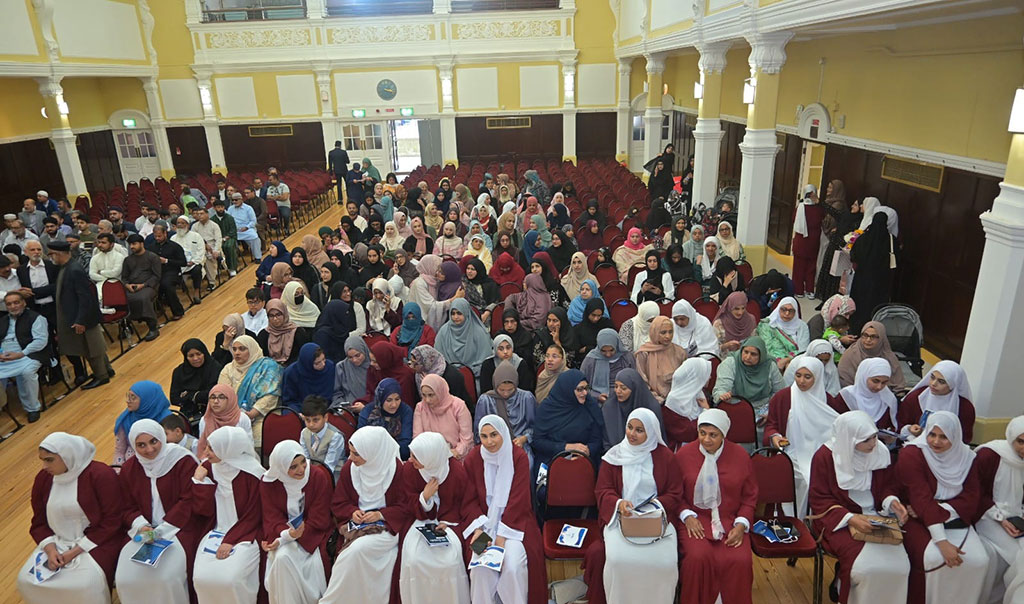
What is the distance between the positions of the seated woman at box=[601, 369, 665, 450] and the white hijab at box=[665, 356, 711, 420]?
0.38 meters

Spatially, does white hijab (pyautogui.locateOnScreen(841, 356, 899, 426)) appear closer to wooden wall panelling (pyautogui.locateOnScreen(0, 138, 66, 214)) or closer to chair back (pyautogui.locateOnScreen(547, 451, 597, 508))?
chair back (pyautogui.locateOnScreen(547, 451, 597, 508))

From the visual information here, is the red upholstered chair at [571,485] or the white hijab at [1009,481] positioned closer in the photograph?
the white hijab at [1009,481]

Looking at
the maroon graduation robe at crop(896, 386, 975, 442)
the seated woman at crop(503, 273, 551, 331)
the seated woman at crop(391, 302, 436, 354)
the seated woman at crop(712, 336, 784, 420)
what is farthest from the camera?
the seated woman at crop(503, 273, 551, 331)

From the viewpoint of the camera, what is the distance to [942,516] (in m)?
3.78

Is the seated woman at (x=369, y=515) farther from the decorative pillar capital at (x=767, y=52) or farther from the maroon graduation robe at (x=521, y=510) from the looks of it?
the decorative pillar capital at (x=767, y=52)

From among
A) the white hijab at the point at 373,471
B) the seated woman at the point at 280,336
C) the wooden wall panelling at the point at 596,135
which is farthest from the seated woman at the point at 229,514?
the wooden wall panelling at the point at 596,135

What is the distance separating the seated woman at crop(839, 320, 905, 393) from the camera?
16.7 feet

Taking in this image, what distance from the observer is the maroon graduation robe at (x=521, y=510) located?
12.9 feet

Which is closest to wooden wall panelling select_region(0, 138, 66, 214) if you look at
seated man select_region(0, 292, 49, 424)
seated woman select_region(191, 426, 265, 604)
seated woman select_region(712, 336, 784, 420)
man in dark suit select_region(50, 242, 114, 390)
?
man in dark suit select_region(50, 242, 114, 390)

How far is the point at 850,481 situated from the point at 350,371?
3.90 metres

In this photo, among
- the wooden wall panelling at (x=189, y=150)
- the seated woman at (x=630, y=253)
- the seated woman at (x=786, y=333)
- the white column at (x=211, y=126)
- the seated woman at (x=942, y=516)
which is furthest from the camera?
the wooden wall panelling at (x=189, y=150)

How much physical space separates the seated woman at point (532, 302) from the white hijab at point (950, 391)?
3.56 metres

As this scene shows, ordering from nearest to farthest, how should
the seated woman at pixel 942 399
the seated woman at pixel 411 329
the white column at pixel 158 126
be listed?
1. the seated woman at pixel 942 399
2. the seated woman at pixel 411 329
3. the white column at pixel 158 126

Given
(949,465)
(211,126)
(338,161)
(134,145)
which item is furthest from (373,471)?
(134,145)
